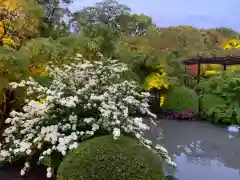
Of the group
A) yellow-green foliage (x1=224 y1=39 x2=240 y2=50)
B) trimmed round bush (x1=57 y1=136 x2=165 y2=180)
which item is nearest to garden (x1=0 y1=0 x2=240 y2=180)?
trimmed round bush (x1=57 y1=136 x2=165 y2=180)

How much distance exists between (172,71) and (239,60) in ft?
6.18

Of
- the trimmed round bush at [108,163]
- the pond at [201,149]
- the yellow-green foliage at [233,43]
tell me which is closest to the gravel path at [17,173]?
the trimmed round bush at [108,163]

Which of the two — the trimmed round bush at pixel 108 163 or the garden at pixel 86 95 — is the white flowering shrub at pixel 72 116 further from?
the trimmed round bush at pixel 108 163

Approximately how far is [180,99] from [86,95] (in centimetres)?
390

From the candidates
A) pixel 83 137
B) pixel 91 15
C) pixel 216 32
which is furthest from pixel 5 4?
pixel 216 32

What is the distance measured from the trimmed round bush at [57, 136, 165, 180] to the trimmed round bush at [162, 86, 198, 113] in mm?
Result: 4099

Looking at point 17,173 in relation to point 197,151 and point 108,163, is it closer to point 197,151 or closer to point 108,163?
point 108,163

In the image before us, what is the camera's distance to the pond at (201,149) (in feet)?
10.9

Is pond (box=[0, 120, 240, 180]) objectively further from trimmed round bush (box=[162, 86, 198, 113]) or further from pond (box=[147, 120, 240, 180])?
trimmed round bush (box=[162, 86, 198, 113])

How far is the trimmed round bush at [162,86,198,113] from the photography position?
6.17m

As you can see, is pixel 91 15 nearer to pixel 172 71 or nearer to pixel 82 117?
pixel 172 71

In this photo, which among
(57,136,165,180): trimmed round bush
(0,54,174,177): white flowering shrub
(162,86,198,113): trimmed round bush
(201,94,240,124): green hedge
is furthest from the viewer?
(162,86,198,113): trimmed round bush

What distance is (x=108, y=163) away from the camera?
2.05 metres

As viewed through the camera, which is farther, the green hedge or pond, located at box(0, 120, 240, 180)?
the green hedge
